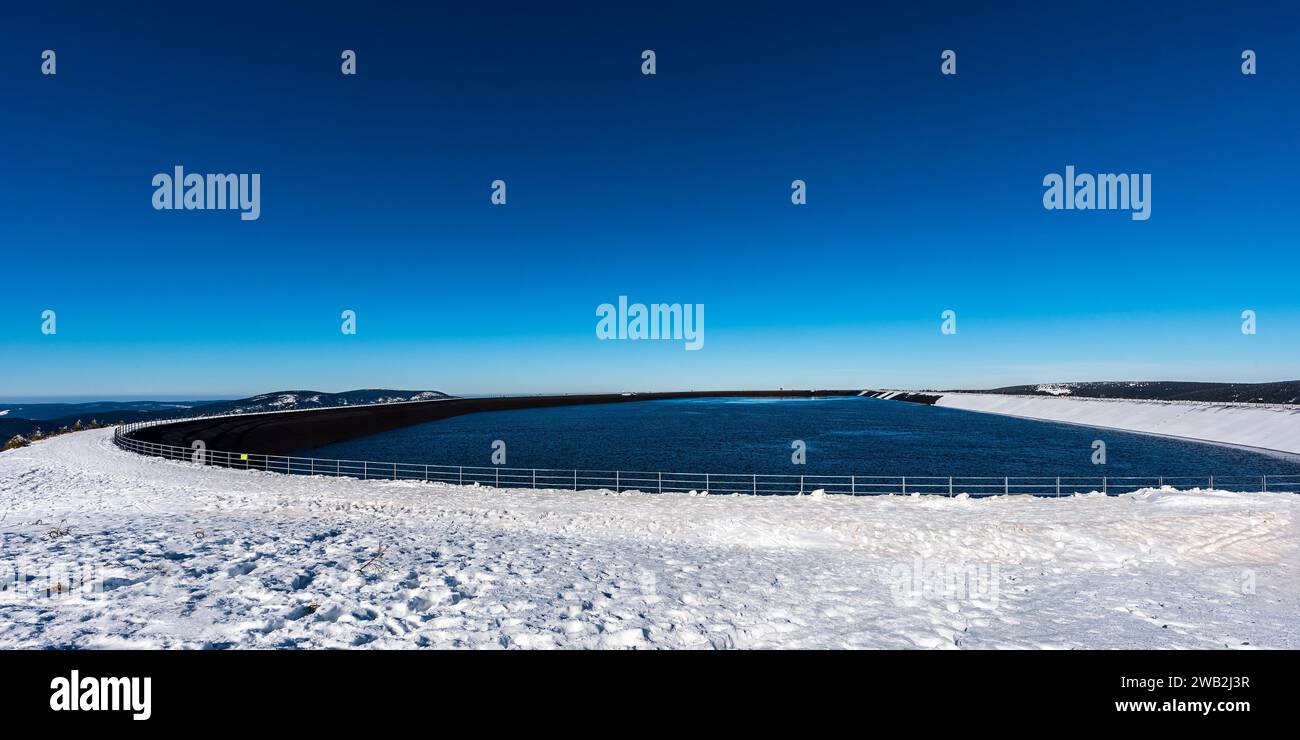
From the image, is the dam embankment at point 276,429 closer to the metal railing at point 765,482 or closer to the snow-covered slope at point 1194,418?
the metal railing at point 765,482

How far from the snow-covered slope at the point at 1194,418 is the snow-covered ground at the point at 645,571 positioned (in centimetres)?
6557

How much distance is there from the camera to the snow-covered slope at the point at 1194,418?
2475 inches

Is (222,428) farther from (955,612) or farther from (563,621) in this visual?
(955,612)

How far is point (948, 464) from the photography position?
45688 millimetres

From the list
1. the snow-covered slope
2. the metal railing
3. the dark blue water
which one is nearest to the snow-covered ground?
the metal railing

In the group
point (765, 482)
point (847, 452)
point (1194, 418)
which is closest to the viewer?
point (765, 482)

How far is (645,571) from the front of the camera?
38.5ft

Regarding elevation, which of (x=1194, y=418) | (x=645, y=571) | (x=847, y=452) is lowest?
(x=847, y=452)

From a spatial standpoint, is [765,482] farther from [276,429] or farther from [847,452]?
[276,429]

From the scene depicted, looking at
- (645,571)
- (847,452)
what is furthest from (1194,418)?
(645,571)

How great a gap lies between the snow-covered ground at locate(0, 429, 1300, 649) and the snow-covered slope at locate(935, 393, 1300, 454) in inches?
2581

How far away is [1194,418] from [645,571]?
105 m

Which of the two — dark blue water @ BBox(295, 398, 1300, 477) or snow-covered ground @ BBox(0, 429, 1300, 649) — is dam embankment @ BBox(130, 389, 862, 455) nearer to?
dark blue water @ BBox(295, 398, 1300, 477)
